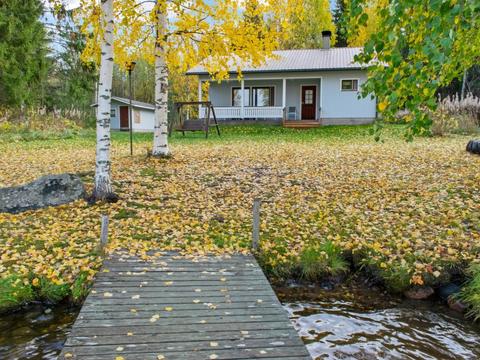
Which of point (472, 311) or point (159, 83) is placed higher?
point (159, 83)

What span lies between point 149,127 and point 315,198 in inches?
1089

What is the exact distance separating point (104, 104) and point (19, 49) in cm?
1773

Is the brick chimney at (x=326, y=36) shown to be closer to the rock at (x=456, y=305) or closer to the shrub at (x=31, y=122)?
the shrub at (x=31, y=122)

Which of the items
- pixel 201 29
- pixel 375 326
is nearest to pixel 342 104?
pixel 201 29

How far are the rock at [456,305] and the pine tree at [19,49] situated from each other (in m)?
21.7

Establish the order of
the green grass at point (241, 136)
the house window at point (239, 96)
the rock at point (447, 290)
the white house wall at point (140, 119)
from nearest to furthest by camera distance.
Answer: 1. the rock at point (447, 290)
2. the green grass at point (241, 136)
3. the house window at point (239, 96)
4. the white house wall at point (140, 119)

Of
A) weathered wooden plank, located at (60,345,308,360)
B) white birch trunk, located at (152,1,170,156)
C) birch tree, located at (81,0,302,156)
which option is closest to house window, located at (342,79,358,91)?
birch tree, located at (81,0,302,156)

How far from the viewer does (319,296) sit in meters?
5.04

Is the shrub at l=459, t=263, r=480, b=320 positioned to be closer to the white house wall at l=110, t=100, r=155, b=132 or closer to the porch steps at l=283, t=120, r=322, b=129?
the porch steps at l=283, t=120, r=322, b=129

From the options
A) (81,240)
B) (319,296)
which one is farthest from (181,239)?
(319,296)

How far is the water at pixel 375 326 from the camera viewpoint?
152 inches

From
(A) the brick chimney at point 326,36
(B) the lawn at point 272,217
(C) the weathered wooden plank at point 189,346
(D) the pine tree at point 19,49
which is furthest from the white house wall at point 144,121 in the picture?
(C) the weathered wooden plank at point 189,346

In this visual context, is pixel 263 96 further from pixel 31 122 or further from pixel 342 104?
pixel 31 122

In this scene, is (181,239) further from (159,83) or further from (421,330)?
(159,83)
